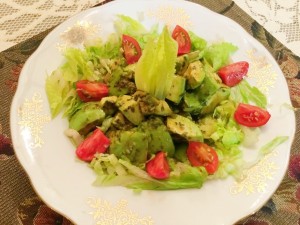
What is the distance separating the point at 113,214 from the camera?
0.99 metres

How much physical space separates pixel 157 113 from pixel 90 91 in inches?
8.3

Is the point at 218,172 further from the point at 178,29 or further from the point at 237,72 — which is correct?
the point at 178,29

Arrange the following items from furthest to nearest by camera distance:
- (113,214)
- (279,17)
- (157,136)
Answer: (279,17)
(157,136)
(113,214)

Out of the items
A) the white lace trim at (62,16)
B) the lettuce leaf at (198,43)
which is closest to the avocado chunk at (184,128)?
the lettuce leaf at (198,43)

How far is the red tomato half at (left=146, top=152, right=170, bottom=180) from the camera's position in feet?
3.43

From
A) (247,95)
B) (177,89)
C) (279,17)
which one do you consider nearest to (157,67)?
(177,89)

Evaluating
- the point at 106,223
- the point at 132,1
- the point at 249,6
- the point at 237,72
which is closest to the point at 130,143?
the point at 106,223

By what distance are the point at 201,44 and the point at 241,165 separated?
0.45 metres

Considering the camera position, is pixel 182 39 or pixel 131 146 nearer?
pixel 131 146

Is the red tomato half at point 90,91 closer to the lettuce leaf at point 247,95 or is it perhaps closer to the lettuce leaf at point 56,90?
the lettuce leaf at point 56,90

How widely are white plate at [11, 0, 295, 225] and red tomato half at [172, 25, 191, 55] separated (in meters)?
0.20

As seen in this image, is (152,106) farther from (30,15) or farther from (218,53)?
(30,15)

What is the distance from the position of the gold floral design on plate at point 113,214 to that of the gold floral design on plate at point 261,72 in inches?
22.1

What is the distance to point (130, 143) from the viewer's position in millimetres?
1080
